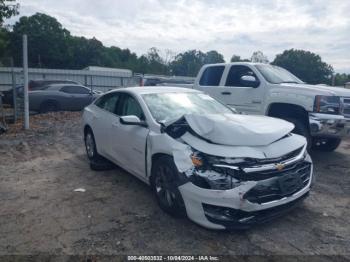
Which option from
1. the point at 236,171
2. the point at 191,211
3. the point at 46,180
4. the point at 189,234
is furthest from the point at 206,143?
the point at 46,180

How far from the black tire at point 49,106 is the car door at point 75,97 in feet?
1.26

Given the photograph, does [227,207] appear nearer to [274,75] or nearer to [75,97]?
[274,75]

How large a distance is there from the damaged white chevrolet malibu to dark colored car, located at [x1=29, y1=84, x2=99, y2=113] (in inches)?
439

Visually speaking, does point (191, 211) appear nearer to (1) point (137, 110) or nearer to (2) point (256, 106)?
(1) point (137, 110)

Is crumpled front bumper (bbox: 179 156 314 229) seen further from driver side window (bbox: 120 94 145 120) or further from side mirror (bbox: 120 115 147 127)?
driver side window (bbox: 120 94 145 120)

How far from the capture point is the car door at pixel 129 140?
460 cm

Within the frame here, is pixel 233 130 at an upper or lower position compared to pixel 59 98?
upper

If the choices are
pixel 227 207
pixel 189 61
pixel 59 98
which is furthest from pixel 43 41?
pixel 227 207

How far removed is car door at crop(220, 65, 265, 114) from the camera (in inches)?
282

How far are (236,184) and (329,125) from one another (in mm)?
3316

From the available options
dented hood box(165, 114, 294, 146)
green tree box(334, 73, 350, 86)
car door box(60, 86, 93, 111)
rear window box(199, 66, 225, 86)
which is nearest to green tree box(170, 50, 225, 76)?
green tree box(334, 73, 350, 86)

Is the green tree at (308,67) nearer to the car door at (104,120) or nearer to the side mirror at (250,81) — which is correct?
the side mirror at (250,81)

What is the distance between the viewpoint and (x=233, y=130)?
3.82m

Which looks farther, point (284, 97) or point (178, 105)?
point (284, 97)
